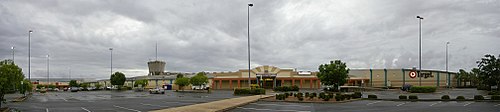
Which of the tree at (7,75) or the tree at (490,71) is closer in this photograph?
the tree at (7,75)

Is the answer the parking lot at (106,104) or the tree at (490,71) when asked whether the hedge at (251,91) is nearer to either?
the parking lot at (106,104)

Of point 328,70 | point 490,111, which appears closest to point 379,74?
point 328,70

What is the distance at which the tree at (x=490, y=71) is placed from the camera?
6650cm

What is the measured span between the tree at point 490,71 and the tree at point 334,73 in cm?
2423

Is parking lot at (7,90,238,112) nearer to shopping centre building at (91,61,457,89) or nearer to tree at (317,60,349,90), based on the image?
tree at (317,60,349,90)

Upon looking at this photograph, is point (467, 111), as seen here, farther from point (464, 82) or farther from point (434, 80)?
point (464, 82)

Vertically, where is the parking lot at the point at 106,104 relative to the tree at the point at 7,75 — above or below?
below

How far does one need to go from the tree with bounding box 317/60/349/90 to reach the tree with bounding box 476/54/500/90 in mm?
24229

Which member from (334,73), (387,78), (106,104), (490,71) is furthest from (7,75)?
(387,78)

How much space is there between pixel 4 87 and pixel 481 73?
68.6 meters

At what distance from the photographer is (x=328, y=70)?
6025 centimetres

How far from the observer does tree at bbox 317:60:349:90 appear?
59.7m

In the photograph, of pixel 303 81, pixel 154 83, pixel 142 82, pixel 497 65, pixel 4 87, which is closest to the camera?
pixel 4 87

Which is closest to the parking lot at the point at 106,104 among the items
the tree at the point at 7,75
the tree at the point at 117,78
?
the tree at the point at 7,75
